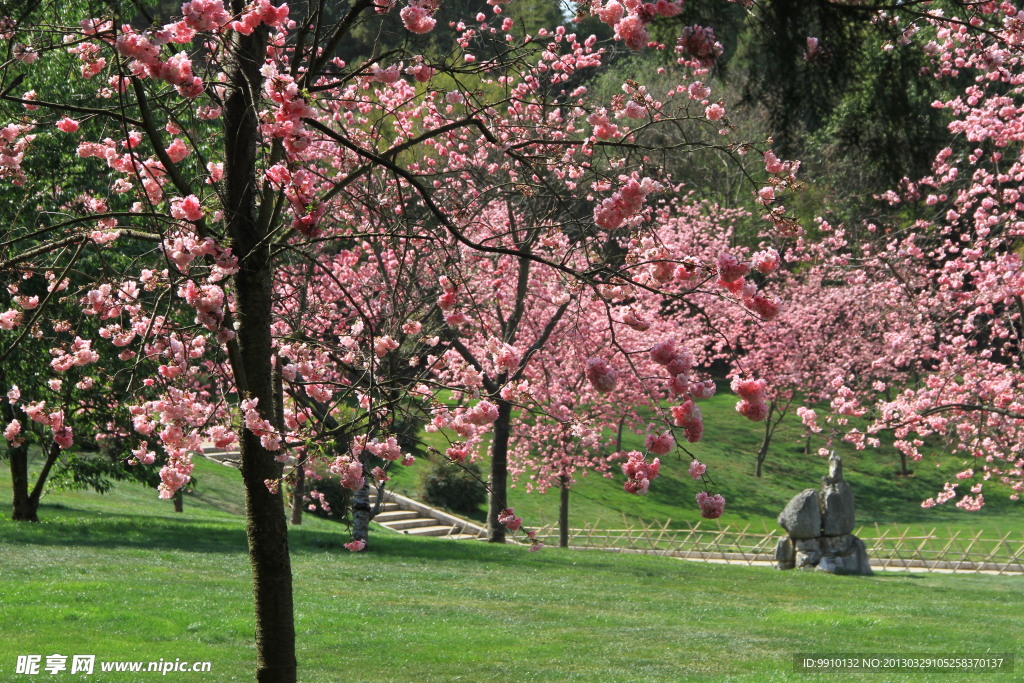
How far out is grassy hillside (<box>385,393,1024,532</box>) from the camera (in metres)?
30.2

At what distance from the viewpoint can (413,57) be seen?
17.8 ft

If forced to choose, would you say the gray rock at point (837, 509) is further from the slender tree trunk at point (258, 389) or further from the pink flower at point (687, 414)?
the slender tree trunk at point (258, 389)

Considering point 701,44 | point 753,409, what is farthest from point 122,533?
point 701,44

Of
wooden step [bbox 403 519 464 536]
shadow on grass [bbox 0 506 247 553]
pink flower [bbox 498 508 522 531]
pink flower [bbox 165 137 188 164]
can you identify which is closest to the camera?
pink flower [bbox 165 137 188 164]

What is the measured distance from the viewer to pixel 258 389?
5.09 metres

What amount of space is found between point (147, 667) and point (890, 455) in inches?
1335

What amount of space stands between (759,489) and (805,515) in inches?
531

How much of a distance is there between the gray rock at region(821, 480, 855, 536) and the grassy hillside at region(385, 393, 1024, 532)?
7.79 m

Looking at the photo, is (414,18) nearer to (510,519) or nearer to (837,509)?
(510,519)

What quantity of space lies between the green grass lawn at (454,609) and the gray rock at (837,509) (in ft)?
4.64

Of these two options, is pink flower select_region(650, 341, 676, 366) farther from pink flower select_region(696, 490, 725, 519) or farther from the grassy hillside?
the grassy hillside

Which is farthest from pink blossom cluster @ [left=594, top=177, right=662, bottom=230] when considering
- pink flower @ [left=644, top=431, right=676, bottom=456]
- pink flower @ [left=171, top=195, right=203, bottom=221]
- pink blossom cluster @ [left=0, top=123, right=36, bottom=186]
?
pink blossom cluster @ [left=0, top=123, right=36, bottom=186]

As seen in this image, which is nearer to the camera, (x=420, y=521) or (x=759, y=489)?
(x=420, y=521)

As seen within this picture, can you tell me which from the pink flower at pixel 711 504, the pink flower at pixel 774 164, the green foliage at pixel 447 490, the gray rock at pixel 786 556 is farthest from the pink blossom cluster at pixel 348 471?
the green foliage at pixel 447 490
